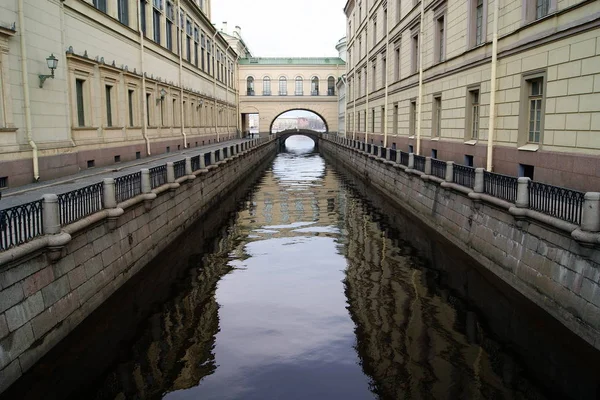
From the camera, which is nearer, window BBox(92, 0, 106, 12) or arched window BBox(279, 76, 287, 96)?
window BBox(92, 0, 106, 12)

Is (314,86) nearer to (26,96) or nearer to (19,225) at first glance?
(26,96)

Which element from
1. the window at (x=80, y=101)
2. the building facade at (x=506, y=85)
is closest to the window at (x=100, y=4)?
the window at (x=80, y=101)

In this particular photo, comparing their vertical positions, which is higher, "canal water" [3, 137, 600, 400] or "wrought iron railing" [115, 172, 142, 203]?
"wrought iron railing" [115, 172, 142, 203]

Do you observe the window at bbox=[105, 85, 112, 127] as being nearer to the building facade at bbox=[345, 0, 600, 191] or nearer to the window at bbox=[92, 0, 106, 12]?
the window at bbox=[92, 0, 106, 12]

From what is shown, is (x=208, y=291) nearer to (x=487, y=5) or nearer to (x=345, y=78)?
(x=487, y=5)

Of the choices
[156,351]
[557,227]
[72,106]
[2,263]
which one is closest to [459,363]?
[557,227]

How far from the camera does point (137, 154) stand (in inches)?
936

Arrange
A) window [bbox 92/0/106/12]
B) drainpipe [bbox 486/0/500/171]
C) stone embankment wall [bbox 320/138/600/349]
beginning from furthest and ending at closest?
window [bbox 92/0/106/12] < drainpipe [bbox 486/0/500/171] < stone embankment wall [bbox 320/138/600/349]

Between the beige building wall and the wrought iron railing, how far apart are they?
56429 mm

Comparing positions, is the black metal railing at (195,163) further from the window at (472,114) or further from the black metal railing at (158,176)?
A: the window at (472,114)

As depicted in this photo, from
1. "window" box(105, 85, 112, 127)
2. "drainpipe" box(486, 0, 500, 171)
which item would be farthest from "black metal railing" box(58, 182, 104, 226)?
"window" box(105, 85, 112, 127)

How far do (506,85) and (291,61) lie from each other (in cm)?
5785

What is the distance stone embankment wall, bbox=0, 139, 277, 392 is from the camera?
6.91 m

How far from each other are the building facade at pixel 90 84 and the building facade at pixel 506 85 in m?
12.5
